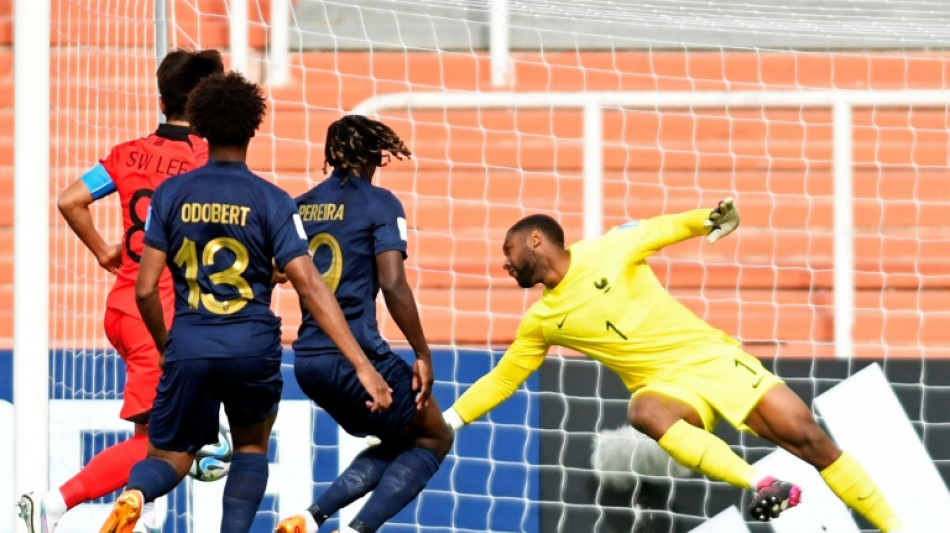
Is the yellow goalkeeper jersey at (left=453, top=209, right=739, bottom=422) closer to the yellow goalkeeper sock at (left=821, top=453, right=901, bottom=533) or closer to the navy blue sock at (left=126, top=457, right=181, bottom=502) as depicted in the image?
the yellow goalkeeper sock at (left=821, top=453, right=901, bottom=533)

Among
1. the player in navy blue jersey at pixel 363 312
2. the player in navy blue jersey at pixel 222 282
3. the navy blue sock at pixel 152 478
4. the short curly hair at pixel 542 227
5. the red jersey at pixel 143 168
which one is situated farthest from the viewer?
the short curly hair at pixel 542 227

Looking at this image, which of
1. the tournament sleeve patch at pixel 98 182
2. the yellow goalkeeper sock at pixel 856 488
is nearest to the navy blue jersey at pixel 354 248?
the tournament sleeve patch at pixel 98 182

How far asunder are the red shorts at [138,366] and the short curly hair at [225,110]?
94 centimetres

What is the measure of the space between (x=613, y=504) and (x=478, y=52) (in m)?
2.44

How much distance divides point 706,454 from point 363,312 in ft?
4.35

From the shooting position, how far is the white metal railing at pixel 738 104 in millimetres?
6465

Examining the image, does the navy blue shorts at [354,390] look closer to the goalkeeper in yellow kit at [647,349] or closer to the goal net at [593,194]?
the goalkeeper in yellow kit at [647,349]

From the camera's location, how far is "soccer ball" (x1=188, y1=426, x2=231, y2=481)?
17.9ft

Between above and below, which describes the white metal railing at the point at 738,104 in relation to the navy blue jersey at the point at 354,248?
above

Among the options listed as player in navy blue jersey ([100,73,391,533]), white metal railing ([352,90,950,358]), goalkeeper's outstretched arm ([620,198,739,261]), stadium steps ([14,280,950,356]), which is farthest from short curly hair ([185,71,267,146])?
stadium steps ([14,280,950,356])

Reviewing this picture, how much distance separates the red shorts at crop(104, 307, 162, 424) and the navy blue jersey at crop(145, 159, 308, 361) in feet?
2.33

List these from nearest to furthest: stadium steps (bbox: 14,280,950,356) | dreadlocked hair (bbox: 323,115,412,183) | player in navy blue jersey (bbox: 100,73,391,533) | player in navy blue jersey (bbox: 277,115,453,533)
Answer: player in navy blue jersey (bbox: 100,73,391,533) → player in navy blue jersey (bbox: 277,115,453,533) → dreadlocked hair (bbox: 323,115,412,183) → stadium steps (bbox: 14,280,950,356)

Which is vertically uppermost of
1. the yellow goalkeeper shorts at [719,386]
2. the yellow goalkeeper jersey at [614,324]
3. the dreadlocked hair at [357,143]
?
the dreadlocked hair at [357,143]

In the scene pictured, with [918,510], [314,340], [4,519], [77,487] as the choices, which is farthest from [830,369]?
[4,519]
